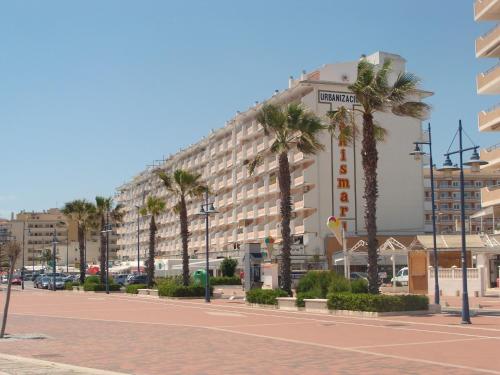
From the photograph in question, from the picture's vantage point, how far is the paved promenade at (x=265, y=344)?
1345 cm

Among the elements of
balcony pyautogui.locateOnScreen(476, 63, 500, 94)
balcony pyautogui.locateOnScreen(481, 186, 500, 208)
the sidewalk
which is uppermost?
balcony pyautogui.locateOnScreen(476, 63, 500, 94)

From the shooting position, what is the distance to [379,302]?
26484 millimetres

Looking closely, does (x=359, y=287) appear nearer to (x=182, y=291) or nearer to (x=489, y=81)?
(x=182, y=291)

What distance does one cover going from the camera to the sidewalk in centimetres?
1236

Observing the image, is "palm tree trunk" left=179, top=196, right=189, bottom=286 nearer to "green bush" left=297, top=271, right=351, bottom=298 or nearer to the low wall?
"green bush" left=297, top=271, right=351, bottom=298

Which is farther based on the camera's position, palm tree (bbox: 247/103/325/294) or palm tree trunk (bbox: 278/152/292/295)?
palm tree trunk (bbox: 278/152/292/295)

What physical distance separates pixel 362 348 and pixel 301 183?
5482 cm

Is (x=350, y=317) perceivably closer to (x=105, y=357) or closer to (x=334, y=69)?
(x=105, y=357)

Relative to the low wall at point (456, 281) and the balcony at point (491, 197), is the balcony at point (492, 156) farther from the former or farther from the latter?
the low wall at point (456, 281)

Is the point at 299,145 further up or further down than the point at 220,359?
further up

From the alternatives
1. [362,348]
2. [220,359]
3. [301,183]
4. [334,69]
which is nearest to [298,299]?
[362,348]

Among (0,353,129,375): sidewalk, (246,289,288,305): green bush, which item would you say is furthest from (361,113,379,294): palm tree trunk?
(0,353,129,375): sidewalk

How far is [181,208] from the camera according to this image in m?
49.0

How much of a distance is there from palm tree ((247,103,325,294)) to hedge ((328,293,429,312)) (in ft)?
23.1
